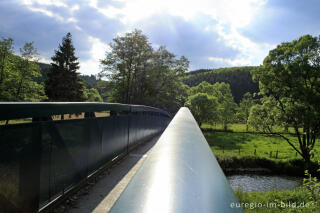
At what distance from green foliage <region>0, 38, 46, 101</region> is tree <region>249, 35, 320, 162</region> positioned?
91.0 ft

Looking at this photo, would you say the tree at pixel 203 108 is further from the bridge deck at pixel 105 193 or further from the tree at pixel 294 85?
the bridge deck at pixel 105 193

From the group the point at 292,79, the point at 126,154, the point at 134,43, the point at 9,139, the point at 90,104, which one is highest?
the point at 134,43

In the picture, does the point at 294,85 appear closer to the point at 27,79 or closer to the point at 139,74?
the point at 139,74

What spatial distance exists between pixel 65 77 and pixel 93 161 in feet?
118

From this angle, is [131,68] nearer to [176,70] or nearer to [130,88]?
[130,88]

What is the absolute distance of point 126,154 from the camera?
6.13 m

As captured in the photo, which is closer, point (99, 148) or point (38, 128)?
point (38, 128)

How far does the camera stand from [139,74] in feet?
99.2

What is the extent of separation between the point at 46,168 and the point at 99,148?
1.59 meters

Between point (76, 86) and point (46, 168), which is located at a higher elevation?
point (76, 86)

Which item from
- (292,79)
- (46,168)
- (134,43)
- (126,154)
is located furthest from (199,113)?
(46,168)

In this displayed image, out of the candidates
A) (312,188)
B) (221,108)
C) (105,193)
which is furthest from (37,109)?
(221,108)

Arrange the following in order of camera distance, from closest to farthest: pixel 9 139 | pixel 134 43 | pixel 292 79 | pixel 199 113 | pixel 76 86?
pixel 9 139 → pixel 292 79 → pixel 134 43 → pixel 76 86 → pixel 199 113

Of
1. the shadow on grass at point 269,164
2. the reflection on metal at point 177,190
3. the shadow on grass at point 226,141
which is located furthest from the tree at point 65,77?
the reflection on metal at point 177,190
